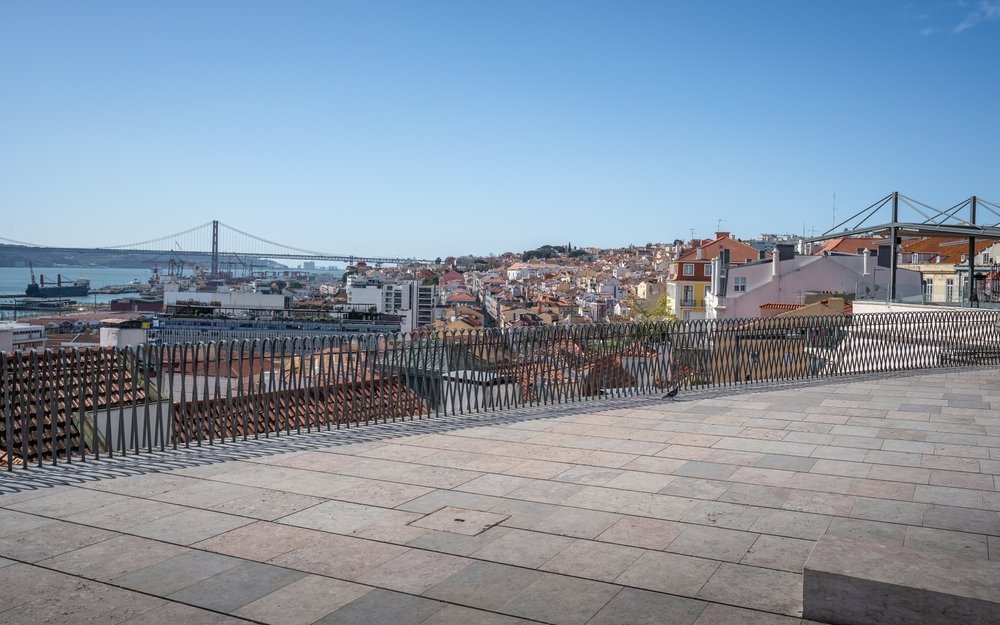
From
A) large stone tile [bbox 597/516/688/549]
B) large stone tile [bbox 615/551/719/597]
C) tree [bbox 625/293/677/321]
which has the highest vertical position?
tree [bbox 625/293/677/321]

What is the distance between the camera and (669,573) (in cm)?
503

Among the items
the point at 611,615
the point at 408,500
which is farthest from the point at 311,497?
the point at 611,615

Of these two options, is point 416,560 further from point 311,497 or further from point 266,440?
point 266,440

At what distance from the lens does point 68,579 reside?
4906 mm

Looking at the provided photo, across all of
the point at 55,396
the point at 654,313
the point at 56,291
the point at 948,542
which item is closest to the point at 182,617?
the point at 55,396

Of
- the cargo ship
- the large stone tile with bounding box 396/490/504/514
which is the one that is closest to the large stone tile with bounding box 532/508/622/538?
the large stone tile with bounding box 396/490/504/514

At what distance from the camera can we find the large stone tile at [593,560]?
16.5 feet

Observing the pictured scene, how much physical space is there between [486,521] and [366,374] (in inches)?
168

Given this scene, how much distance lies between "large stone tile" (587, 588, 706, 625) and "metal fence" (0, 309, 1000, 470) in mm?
5125

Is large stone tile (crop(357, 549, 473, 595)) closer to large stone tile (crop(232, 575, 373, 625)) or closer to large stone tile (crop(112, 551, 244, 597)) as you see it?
large stone tile (crop(232, 575, 373, 625))

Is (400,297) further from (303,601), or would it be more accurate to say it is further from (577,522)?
(303,601)

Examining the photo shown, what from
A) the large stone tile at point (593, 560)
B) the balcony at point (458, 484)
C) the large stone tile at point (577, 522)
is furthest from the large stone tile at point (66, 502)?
the large stone tile at point (593, 560)

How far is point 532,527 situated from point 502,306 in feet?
276

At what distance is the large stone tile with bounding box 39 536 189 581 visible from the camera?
5051 millimetres
